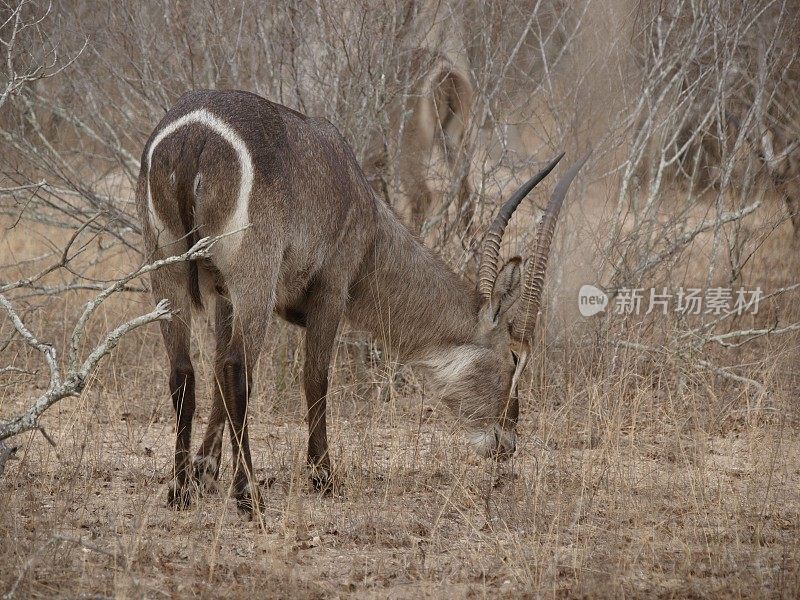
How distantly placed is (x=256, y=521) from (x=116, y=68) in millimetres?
3862

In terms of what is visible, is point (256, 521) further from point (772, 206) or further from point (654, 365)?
point (772, 206)

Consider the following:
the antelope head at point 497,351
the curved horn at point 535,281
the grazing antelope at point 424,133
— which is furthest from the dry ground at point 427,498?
the grazing antelope at point 424,133

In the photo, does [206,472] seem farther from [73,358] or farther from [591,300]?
[591,300]

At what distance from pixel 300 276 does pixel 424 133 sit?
10.9 ft

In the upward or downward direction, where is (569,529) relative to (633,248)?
downward

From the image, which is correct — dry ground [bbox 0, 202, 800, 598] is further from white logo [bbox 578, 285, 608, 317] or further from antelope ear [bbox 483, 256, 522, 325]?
antelope ear [bbox 483, 256, 522, 325]

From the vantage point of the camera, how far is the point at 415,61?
7.01m

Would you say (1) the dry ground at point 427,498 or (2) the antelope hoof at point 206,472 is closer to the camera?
(1) the dry ground at point 427,498

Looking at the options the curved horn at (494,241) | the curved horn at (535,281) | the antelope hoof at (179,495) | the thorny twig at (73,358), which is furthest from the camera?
the curved horn at (494,241)

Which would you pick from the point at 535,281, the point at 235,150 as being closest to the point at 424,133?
the point at 535,281

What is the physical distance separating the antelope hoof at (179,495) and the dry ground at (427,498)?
0.14 ft

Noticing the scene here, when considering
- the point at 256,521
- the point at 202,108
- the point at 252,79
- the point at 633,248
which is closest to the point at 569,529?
the point at 256,521

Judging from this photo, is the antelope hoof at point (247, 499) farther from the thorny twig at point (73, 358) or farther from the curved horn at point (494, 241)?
the curved horn at point (494, 241)

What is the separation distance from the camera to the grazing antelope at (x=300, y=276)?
435cm
